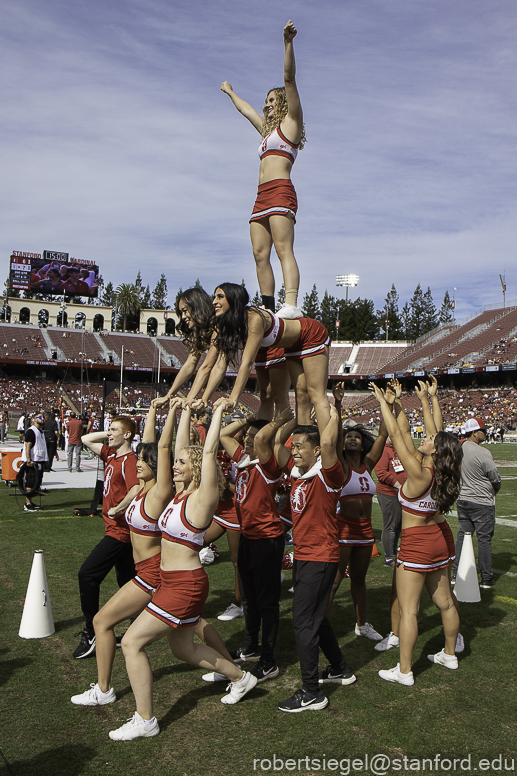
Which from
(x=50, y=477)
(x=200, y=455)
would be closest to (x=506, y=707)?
(x=200, y=455)

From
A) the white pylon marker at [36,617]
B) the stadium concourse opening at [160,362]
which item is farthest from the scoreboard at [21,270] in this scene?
the white pylon marker at [36,617]

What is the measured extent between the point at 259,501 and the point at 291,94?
329 cm

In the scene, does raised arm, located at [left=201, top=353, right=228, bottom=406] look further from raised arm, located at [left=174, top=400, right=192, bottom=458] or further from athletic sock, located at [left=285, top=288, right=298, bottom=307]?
athletic sock, located at [left=285, top=288, right=298, bottom=307]

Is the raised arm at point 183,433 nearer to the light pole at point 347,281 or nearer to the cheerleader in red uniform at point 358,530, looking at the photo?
the cheerleader in red uniform at point 358,530

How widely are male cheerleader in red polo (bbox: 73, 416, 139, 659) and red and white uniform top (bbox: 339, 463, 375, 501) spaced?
1931 mm

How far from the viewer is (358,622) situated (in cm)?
568

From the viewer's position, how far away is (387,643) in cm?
534

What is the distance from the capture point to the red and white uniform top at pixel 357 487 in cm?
555

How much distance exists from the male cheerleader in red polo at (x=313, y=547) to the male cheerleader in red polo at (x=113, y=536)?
142 centimetres

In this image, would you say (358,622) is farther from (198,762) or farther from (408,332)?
(408,332)

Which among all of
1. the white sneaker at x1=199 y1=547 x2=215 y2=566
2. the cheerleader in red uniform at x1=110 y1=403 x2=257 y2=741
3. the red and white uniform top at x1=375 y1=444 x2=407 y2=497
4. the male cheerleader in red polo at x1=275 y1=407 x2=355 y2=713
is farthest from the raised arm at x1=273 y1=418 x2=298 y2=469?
the white sneaker at x1=199 y1=547 x2=215 y2=566

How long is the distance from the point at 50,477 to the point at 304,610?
14824 millimetres

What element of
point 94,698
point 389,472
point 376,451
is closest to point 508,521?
point 389,472

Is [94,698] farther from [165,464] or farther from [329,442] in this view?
[329,442]
